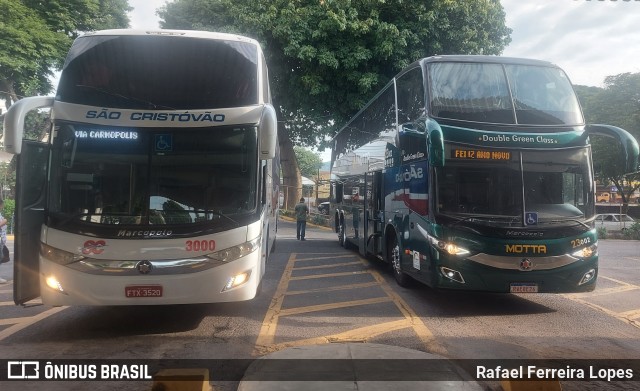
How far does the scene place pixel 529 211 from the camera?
23.3 ft

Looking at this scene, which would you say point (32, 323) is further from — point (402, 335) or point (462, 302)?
point (462, 302)

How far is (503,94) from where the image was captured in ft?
25.2

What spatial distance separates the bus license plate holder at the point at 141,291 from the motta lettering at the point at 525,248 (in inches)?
184

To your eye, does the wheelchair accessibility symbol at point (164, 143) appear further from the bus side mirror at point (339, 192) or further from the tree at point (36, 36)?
the tree at point (36, 36)

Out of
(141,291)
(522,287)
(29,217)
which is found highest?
(29,217)

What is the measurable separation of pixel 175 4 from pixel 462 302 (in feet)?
67.5

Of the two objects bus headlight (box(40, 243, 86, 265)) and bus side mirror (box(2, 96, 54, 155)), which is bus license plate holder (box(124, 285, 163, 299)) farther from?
bus side mirror (box(2, 96, 54, 155))

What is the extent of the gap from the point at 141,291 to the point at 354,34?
50.8ft

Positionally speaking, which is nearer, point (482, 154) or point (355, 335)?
point (355, 335)

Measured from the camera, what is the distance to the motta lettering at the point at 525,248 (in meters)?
6.99

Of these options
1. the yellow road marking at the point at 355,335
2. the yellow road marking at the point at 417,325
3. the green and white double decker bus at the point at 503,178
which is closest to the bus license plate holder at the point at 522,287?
the green and white double decker bus at the point at 503,178

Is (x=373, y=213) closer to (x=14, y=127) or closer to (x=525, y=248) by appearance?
(x=525, y=248)

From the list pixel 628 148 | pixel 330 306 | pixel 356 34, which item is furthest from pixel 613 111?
pixel 330 306

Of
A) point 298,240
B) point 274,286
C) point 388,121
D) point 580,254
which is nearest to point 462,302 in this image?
point 580,254
